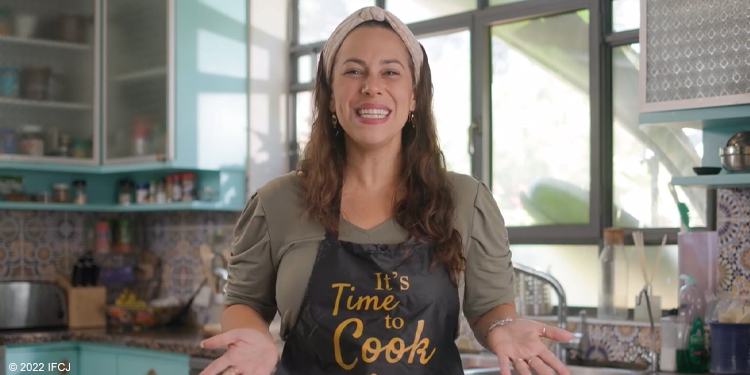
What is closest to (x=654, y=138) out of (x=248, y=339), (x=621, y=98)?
(x=621, y=98)

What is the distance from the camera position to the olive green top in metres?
1.62

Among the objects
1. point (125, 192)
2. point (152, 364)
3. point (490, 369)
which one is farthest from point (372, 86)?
point (125, 192)

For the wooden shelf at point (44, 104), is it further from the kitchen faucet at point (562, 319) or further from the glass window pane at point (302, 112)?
Result: the kitchen faucet at point (562, 319)

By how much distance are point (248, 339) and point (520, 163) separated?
2277mm

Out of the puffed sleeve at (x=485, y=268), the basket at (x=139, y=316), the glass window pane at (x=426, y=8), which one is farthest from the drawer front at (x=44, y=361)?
the puffed sleeve at (x=485, y=268)

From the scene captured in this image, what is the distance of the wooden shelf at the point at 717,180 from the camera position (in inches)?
101

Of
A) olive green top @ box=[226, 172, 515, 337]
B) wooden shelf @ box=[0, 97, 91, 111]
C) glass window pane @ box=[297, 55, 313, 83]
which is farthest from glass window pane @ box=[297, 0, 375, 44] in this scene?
olive green top @ box=[226, 172, 515, 337]

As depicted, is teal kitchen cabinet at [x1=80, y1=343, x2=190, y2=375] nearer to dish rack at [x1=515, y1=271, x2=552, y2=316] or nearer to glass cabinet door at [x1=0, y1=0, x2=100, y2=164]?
glass cabinet door at [x1=0, y1=0, x2=100, y2=164]

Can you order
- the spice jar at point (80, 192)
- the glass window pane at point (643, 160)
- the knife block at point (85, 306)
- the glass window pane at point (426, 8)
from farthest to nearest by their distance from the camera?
the spice jar at point (80, 192), the knife block at point (85, 306), the glass window pane at point (426, 8), the glass window pane at point (643, 160)

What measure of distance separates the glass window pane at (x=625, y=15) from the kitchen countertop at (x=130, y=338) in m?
1.90

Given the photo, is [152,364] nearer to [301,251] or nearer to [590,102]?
[590,102]

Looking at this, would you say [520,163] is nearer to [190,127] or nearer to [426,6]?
[426,6]

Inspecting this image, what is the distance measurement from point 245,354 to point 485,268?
0.46 meters

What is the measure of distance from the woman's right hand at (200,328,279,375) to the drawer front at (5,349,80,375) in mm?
2792
